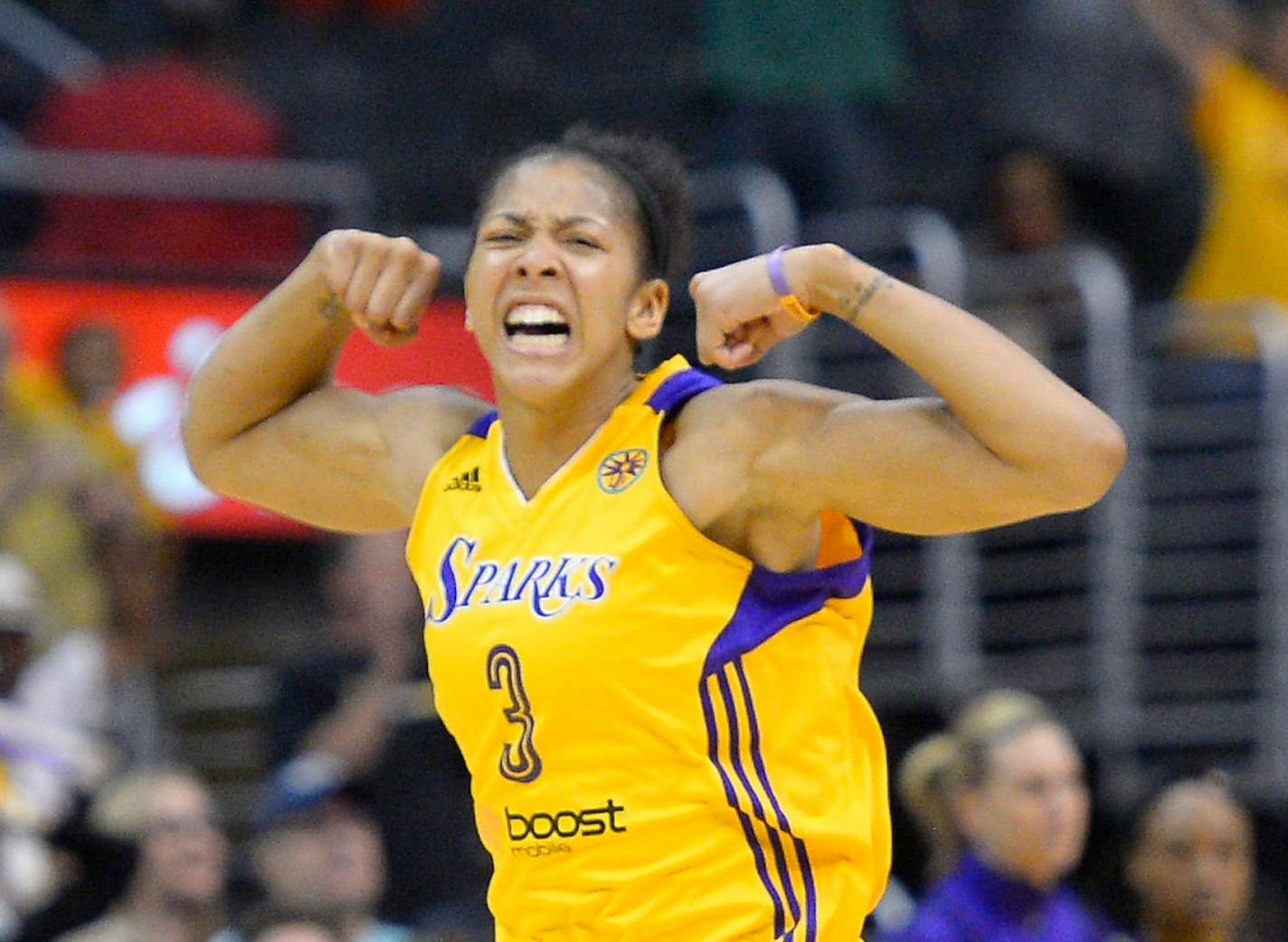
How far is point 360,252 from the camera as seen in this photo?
4023mm

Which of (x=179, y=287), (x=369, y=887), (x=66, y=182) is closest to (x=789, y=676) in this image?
(x=369, y=887)

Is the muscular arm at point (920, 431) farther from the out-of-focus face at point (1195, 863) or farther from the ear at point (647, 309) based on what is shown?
the out-of-focus face at point (1195, 863)

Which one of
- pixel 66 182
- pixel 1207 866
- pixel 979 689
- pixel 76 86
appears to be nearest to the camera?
pixel 1207 866

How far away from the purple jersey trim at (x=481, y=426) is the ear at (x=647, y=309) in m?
0.33

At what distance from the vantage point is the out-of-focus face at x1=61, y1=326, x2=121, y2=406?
848cm

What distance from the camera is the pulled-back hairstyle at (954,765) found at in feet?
20.0

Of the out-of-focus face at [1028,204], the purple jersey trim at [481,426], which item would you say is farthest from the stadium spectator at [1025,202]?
the purple jersey trim at [481,426]

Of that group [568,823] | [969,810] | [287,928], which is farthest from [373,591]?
[568,823]

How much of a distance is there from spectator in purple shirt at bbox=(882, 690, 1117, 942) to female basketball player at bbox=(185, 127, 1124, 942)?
211 cm

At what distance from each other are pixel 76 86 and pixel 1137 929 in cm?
556

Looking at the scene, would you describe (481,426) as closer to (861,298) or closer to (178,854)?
(861,298)

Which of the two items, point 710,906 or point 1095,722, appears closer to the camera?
point 710,906

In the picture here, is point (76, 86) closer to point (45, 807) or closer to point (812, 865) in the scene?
point (45, 807)

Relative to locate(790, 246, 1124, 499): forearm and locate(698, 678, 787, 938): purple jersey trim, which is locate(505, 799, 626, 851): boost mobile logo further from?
locate(790, 246, 1124, 499): forearm
